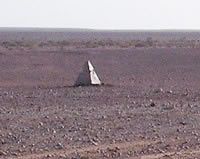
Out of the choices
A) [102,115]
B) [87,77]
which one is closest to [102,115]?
[102,115]

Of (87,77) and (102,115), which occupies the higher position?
(102,115)

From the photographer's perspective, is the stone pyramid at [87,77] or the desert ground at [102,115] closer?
the desert ground at [102,115]

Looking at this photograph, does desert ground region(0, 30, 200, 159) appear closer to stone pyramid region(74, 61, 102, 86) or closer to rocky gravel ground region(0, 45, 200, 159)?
rocky gravel ground region(0, 45, 200, 159)

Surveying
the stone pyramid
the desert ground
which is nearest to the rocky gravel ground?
the desert ground

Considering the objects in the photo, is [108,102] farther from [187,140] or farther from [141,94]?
[187,140]

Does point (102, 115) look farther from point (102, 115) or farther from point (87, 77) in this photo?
point (87, 77)

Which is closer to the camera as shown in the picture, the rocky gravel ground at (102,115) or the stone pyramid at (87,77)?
the rocky gravel ground at (102,115)

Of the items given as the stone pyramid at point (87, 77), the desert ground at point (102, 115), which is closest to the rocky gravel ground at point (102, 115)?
the desert ground at point (102, 115)

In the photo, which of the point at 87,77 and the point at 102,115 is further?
the point at 87,77

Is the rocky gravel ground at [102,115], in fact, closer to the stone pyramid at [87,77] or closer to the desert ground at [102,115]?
the desert ground at [102,115]

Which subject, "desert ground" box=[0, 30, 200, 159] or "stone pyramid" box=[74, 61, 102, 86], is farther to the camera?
"stone pyramid" box=[74, 61, 102, 86]

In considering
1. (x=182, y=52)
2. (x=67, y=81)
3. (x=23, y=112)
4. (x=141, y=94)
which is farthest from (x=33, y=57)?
(x=23, y=112)

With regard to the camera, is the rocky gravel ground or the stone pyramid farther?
the stone pyramid

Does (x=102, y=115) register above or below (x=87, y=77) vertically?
above
